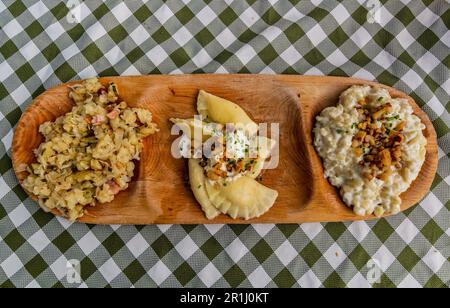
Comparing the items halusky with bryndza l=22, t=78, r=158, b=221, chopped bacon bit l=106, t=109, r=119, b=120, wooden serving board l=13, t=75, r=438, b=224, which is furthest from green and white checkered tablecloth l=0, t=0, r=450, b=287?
chopped bacon bit l=106, t=109, r=119, b=120

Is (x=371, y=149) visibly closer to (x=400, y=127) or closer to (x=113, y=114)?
(x=400, y=127)

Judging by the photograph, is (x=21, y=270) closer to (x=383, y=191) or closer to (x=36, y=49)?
(x=36, y=49)

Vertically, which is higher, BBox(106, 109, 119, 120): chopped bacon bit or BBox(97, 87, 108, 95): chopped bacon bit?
BBox(97, 87, 108, 95): chopped bacon bit

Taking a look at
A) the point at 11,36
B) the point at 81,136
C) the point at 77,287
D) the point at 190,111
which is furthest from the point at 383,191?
the point at 11,36

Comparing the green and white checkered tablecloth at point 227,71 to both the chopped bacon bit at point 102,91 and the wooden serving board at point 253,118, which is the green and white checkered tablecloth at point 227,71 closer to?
the wooden serving board at point 253,118

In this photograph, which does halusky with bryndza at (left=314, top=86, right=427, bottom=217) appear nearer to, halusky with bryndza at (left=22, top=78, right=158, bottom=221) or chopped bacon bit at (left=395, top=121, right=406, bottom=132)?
chopped bacon bit at (left=395, top=121, right=406, bottom=132)

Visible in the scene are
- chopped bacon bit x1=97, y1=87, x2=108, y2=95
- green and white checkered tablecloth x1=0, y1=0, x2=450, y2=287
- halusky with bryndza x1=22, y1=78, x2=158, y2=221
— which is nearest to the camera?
halusky with bryndza x1=22, y1=78, x2=158, y2=221
